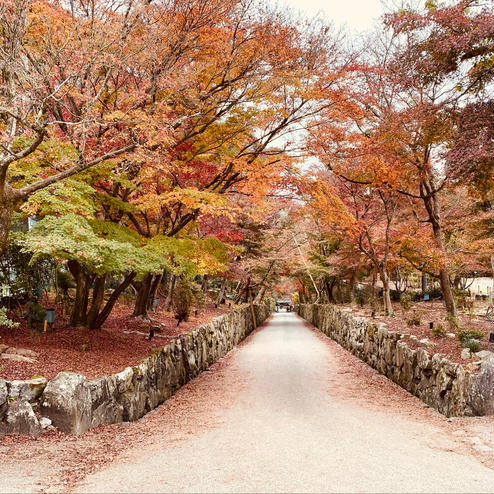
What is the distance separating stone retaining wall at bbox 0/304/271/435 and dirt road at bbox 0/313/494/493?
29 cm

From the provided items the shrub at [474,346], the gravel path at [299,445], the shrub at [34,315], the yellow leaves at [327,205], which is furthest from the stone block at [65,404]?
the yellow leaves at [327,205]

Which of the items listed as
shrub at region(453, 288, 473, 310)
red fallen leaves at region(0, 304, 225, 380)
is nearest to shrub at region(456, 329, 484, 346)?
red fallen leaves at region(0, 304, 225, 380)

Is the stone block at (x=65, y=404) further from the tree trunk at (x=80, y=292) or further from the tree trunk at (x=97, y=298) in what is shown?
the tree trunk at (x=97, y=298)

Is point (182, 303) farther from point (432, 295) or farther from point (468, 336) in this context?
point (432, 295)

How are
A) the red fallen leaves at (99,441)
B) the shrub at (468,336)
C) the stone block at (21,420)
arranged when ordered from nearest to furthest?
the red fallen leaves at (99,441), the stone block at (21,420), the shrub at (468,336)

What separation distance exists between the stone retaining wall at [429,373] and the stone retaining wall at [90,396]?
18.0 ft

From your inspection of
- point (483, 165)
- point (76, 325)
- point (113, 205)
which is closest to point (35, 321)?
point (76, 325)

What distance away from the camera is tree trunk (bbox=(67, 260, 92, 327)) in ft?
30.4

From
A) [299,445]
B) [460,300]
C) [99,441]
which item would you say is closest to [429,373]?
[299,445]

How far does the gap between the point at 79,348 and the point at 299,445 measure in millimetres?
5326

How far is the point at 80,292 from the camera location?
9664 mm

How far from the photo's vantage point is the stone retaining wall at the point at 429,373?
6.30 m

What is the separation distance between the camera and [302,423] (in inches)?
244

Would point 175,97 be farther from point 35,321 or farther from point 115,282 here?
point 115,282
